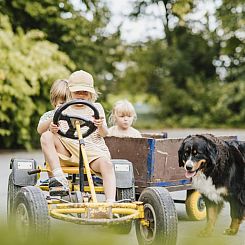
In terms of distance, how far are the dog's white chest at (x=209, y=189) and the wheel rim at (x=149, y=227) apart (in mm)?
997

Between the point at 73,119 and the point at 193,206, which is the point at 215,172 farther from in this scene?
the point at 73,119

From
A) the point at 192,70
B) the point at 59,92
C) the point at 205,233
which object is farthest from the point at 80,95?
the point at 192,70

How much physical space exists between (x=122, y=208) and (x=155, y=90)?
2294 cm

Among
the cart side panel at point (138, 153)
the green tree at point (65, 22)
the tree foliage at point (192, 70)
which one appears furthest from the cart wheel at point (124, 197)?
the tree foliage at point (192, 70)

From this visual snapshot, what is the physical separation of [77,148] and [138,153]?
77cm

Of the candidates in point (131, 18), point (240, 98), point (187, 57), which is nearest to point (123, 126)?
point (240, 98)

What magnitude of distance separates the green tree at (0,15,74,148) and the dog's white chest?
735cm

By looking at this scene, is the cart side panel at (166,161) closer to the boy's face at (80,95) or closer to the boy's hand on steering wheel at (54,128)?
the boy's face at (80,95)

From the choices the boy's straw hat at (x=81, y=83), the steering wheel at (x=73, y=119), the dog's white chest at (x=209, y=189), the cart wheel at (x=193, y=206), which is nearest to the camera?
the steering wheel at (x=73, y=119)

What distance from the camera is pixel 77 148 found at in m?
5.11

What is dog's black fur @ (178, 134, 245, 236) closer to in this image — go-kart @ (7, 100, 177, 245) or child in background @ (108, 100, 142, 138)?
go-kart @ (7, 100, 177, 245)

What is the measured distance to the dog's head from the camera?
17.0 feet

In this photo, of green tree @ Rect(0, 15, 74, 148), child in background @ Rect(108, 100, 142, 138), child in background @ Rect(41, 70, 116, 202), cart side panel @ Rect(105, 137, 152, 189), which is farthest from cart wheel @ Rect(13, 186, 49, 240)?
green tree @ Rect(0, 15, 74, 148)

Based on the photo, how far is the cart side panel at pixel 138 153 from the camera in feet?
18.4
